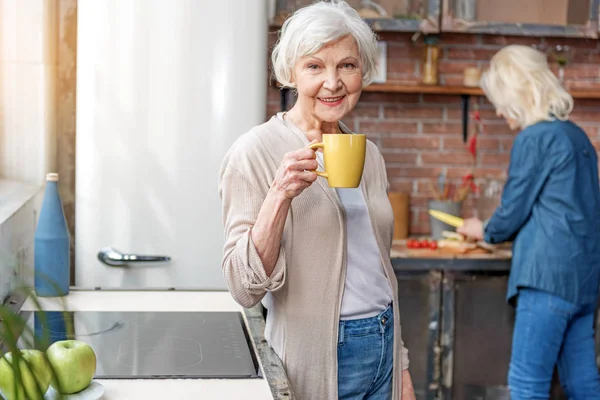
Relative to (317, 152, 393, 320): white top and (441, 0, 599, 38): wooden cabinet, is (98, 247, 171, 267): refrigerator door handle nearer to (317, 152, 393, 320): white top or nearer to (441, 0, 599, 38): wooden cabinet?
(317, 152, 393, 320): white top

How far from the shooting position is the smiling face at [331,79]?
1527 mm

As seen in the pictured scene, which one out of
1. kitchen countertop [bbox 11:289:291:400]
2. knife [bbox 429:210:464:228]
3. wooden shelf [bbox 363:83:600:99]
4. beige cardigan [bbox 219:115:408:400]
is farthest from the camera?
wooden shelf [bbox 363:83:600:99]

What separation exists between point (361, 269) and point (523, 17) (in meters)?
2.24

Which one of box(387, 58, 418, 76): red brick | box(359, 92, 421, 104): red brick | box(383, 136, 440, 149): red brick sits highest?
box(387, 58, 418, 76): red brick

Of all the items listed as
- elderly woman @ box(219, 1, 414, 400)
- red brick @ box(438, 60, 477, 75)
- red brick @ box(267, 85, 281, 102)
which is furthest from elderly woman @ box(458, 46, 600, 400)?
elderly woman @ box(219, 1, 414, 400)

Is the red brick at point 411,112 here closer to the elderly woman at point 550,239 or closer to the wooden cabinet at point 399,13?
the wooden cabinet at point 399,13

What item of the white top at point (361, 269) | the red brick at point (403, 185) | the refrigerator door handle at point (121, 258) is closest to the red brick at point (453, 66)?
the red brick at point (403, 185)

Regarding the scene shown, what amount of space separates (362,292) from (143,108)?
3.77 feet

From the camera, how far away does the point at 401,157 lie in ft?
12.1

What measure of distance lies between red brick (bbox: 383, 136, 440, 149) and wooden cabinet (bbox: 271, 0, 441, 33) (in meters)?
0.53

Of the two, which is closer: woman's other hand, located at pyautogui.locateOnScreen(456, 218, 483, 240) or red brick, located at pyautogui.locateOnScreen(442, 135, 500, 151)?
woman's other hand, located at pyautogui.locateOnScreen(456, 218, 483, 240)

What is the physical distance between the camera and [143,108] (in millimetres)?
2422

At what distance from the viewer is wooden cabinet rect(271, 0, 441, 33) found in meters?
3.33

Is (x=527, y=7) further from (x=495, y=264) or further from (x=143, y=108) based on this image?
(x=143, y=108)
